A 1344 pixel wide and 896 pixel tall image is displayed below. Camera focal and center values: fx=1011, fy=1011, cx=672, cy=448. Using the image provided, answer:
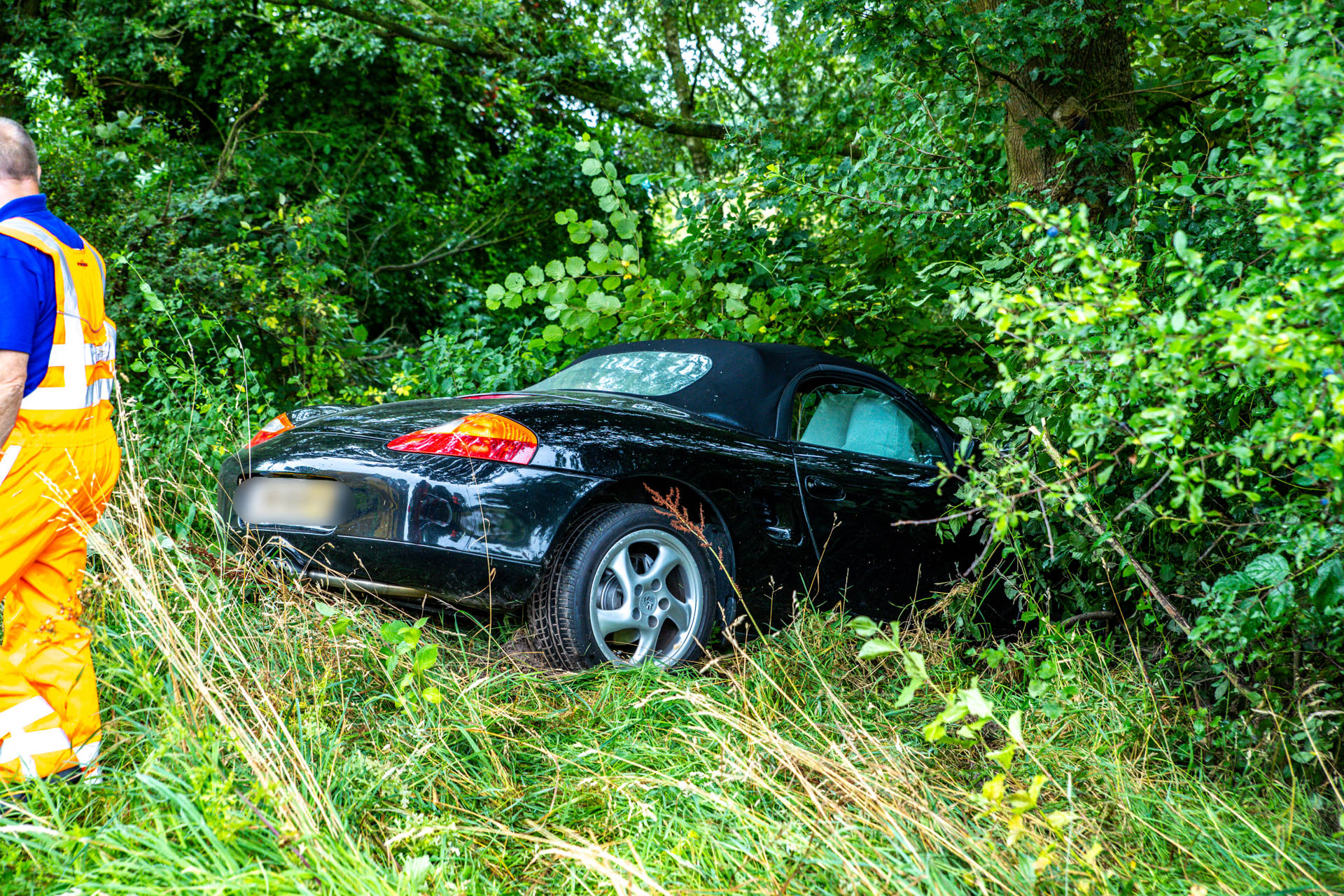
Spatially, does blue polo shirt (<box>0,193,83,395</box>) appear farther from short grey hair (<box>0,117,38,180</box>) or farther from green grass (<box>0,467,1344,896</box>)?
green grass (<box>0,467,1344,896</box>)

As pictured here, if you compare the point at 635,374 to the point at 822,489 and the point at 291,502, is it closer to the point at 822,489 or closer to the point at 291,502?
the point at 822,489

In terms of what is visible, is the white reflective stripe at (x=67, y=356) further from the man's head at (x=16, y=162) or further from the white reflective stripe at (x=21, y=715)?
the white reflective stripe at (x=21, y=715)

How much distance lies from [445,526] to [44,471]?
40.4 inches

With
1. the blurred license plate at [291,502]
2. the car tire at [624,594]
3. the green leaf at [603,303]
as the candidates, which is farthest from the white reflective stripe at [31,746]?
the green leaf at [603,303]

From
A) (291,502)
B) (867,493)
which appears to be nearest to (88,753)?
(291,502)

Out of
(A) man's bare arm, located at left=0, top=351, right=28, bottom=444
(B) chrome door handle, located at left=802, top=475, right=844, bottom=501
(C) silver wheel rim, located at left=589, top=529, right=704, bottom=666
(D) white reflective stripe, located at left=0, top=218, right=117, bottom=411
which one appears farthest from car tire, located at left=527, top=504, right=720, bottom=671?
(A) man's bare arm, located at left=0, top=351, right=28, bottom=444

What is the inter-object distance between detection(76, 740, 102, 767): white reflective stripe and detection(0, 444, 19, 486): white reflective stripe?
0.64 feet

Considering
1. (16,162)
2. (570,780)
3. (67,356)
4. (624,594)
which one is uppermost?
(16,162)

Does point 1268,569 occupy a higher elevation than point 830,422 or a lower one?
lower

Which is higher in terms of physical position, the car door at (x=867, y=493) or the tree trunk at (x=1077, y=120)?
the tree trunk at (x=1077, y=120)

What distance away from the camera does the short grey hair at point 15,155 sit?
2520 mm

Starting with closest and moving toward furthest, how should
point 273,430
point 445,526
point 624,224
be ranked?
point 445,526 → point 273,430 → point 624,224

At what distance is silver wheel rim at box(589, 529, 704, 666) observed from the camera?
3.17 metres

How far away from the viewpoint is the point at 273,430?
373 cm
